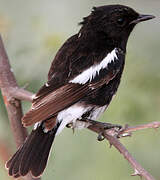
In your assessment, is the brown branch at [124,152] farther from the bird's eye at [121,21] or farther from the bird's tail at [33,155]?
the bird's eye at [121,21]

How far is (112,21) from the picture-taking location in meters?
5.18

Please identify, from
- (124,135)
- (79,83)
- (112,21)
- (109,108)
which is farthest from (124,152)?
(112,21)

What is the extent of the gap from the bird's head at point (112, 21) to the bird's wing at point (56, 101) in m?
0.53

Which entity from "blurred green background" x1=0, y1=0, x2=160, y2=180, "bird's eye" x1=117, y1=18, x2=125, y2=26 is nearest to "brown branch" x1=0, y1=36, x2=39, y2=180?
"blurred green background" x1=0, y1=0, x2=160, y2=180

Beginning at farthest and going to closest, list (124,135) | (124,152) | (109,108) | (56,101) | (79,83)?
(109,108) → (79,83) → (56,101) → (124,135) → (124,152)

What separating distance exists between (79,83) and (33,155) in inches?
23.8

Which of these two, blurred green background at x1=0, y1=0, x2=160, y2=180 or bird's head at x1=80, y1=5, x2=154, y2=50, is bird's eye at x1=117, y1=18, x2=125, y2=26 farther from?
blurred green background at x1=0, y1=0, x2=160, y2=180

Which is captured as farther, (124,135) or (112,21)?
(112,21)

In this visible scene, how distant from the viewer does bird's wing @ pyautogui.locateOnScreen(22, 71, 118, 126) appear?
440 cm

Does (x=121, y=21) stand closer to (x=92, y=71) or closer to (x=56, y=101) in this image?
(x=92, y=71)

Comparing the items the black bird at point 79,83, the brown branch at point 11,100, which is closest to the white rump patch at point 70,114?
the black bird at point 79,83

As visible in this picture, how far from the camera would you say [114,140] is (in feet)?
13.4

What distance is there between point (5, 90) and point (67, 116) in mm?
482

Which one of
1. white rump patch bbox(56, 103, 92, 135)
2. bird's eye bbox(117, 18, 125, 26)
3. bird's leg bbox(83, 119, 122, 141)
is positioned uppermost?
bird's eye bbox(117, 18, 125, 26)
